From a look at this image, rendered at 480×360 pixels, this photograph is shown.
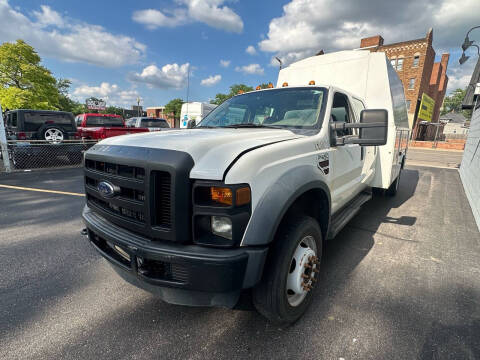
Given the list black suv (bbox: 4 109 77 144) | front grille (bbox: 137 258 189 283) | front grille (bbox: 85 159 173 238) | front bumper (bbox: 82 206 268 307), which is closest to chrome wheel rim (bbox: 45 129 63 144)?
black suv (bbox: 4 109 77 144)

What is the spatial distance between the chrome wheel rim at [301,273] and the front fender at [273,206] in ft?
1.45

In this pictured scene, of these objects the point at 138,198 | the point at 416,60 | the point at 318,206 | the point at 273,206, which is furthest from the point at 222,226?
the point at 416,60

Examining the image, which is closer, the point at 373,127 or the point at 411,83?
the point at 373,127

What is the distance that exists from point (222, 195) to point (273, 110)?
1.76m

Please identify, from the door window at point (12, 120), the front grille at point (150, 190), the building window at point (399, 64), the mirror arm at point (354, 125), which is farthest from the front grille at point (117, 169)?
the building window at point (399, 64)

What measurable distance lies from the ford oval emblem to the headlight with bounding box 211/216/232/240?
0.83 m

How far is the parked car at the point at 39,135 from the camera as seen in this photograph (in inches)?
348

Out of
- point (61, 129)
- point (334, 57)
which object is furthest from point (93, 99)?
point (334, 57)

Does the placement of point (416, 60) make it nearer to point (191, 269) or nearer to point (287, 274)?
point (287, 274)

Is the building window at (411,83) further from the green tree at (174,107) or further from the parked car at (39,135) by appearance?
the green tree at (174,107)

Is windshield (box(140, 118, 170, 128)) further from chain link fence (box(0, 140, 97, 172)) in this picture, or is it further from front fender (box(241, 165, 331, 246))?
front fender (box(241, 165, 331, 246))

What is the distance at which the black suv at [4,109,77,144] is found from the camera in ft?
31.2

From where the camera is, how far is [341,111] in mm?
3098

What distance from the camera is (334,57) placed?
4648mm
